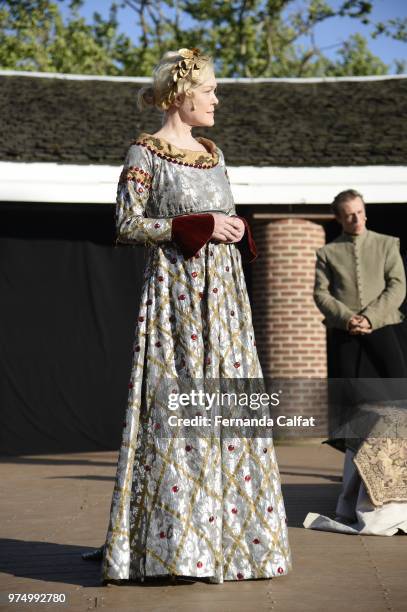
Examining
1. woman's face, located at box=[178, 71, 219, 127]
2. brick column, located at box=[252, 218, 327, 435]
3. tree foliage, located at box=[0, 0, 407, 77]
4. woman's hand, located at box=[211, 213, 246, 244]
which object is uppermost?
tree foliage, located at box=[0, 0, 407, 77]

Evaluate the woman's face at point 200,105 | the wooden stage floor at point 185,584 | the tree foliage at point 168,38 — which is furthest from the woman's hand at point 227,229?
the tree foliage at point 168,38

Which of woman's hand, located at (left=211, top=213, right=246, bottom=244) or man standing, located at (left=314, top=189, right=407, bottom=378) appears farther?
man standing, located at (left=314, top=189, right=407, bottom=378)

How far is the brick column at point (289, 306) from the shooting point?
12.6 metres

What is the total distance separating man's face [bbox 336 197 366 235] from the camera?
24.1 feet

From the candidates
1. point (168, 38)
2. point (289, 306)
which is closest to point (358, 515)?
point (289, 306)

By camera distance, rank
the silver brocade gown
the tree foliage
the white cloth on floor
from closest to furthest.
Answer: the silver brocade gown
the white cloth on floor
the tree foliage

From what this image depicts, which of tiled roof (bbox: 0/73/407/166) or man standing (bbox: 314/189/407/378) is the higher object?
tiled roof (bbox: 0/73/407/166)

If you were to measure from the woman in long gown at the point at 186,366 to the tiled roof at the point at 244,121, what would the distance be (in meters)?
7.55

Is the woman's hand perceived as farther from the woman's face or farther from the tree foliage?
the tree foliage

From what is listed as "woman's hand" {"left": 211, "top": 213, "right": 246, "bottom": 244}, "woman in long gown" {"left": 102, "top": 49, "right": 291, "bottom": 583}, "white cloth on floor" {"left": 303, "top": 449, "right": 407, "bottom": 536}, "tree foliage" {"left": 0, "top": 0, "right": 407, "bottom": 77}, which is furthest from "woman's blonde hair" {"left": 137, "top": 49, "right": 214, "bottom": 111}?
"tree foliage" {"left": 0, "top": 0, "right": 407, "bottom": 77}

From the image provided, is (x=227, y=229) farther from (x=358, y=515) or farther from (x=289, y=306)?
Result: (x=289, y=306)

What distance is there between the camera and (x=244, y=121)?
14.3m

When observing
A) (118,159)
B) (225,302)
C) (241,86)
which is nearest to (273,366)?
(118,159)

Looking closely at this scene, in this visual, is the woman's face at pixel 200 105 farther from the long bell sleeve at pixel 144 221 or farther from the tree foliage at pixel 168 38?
the tree foliage at pixel 168 38
